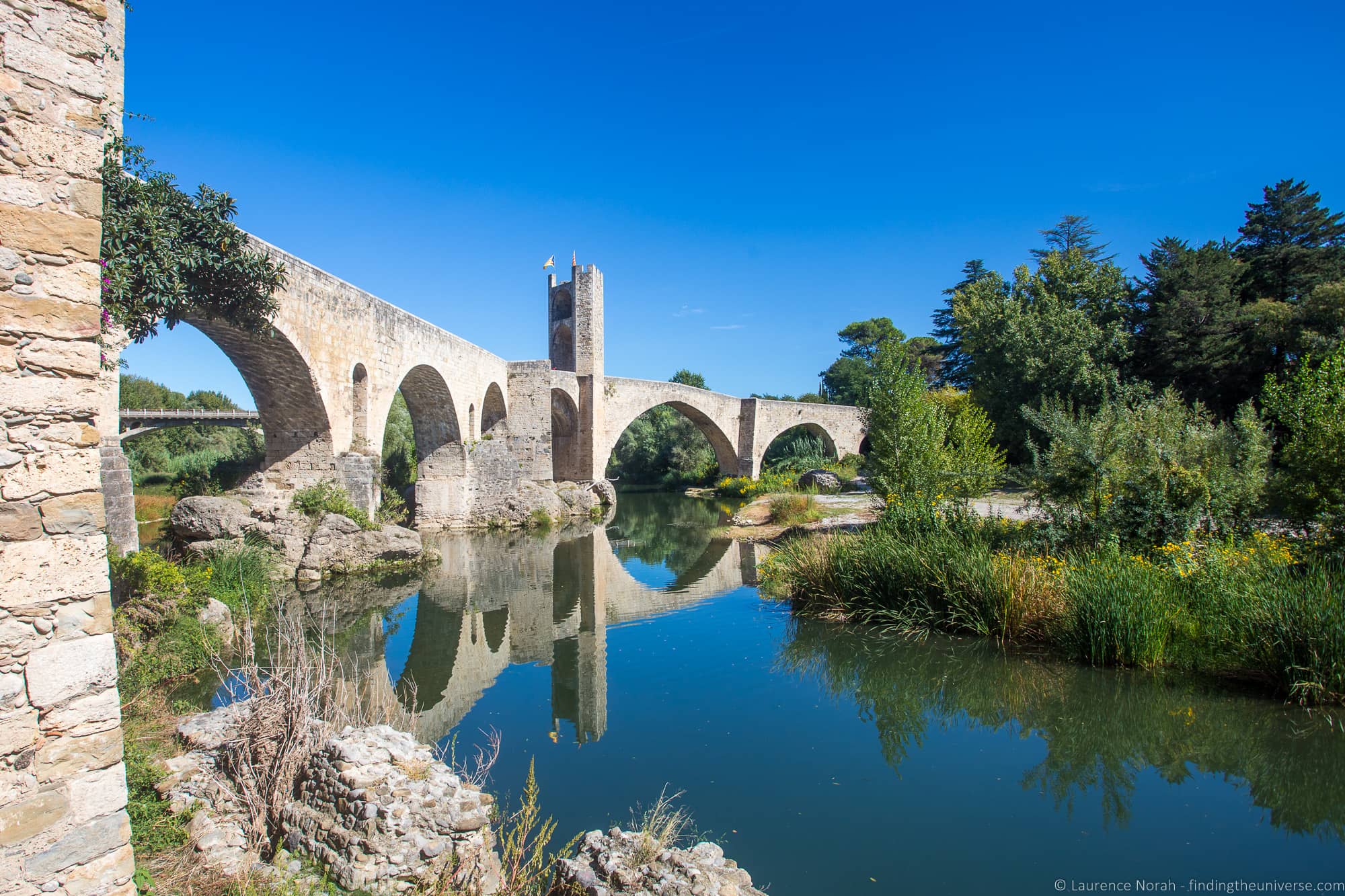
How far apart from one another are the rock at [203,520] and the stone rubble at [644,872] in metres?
7.59

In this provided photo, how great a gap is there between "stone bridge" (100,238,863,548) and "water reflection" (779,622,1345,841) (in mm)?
7074

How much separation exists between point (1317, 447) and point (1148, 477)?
147cm

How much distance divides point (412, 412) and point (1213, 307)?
20.3 m

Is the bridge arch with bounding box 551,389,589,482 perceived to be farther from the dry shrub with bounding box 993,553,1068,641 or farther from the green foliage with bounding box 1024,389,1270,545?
the dry shrub with bounding box 993,553,1068,641

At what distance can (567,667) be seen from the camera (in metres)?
7.29

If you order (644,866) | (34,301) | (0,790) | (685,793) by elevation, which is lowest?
(685,793)

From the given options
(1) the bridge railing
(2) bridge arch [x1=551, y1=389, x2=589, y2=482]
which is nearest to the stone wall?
(2) bridge arch [x1=551, y1=389, x2=589, y2=482]

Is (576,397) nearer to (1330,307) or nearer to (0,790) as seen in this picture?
(1330,307)

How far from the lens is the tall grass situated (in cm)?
562

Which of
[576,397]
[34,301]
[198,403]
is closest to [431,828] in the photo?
[34,301]

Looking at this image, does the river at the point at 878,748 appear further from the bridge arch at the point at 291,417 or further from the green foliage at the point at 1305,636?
the bridge arch at the point at 291,417

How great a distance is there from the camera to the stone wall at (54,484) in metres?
2.17

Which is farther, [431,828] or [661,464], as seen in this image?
[661,464]

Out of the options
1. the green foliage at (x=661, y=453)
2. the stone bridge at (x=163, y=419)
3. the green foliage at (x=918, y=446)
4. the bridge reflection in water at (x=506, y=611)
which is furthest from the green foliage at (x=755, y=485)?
the stone bridge at (x=163, y=419)
